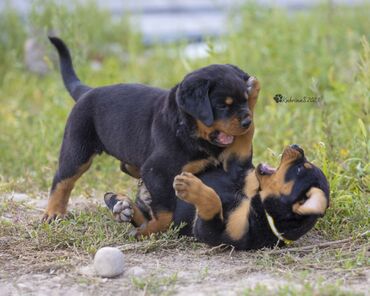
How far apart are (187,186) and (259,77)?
399cm

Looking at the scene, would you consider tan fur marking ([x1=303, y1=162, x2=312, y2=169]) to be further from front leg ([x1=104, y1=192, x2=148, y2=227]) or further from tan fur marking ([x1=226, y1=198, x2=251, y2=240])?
front leg ([x1=104, y1=192, x2=148, y2=227])

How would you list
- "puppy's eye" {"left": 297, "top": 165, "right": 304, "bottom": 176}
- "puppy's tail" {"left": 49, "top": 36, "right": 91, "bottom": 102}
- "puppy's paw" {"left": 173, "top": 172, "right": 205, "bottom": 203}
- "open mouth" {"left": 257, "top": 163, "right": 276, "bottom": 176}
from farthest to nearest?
1. "puppy's tail" {"left": 49, "top": 36, "right": 91, "bottom": 102}
2. "open mouth" {"left": 257, "top": 163, "right": 276, "bottom": 176}
3. "puppy's eye" {"left": 297, "top": 165, "right": 304, "bottom": 176}
4. "puppy's paw" {"left": 173, "top": 172, "right": 205, "bottom": 203}

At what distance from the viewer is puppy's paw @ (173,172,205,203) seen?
407 centimetres

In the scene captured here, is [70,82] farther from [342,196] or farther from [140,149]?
[342,196]

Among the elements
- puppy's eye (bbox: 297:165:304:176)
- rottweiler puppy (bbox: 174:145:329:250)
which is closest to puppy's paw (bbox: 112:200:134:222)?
rottweiler puppy (bbox: 174:145:329:250)

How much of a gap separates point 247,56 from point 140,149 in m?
3.57

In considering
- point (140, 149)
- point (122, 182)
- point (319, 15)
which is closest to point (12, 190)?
point (122, 182)

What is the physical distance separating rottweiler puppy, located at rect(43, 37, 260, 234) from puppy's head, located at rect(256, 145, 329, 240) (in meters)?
0.30

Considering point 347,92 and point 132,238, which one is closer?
point 132,238

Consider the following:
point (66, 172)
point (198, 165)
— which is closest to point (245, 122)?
point (198, 165)

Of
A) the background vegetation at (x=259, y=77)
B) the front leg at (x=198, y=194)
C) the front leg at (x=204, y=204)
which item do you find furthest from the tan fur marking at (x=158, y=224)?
the background vegetation at (x=259, y=77)

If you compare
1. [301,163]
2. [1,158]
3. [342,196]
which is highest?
[301,163]

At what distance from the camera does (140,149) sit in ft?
15.3

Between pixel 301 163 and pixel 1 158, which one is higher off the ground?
pixel 301 163
